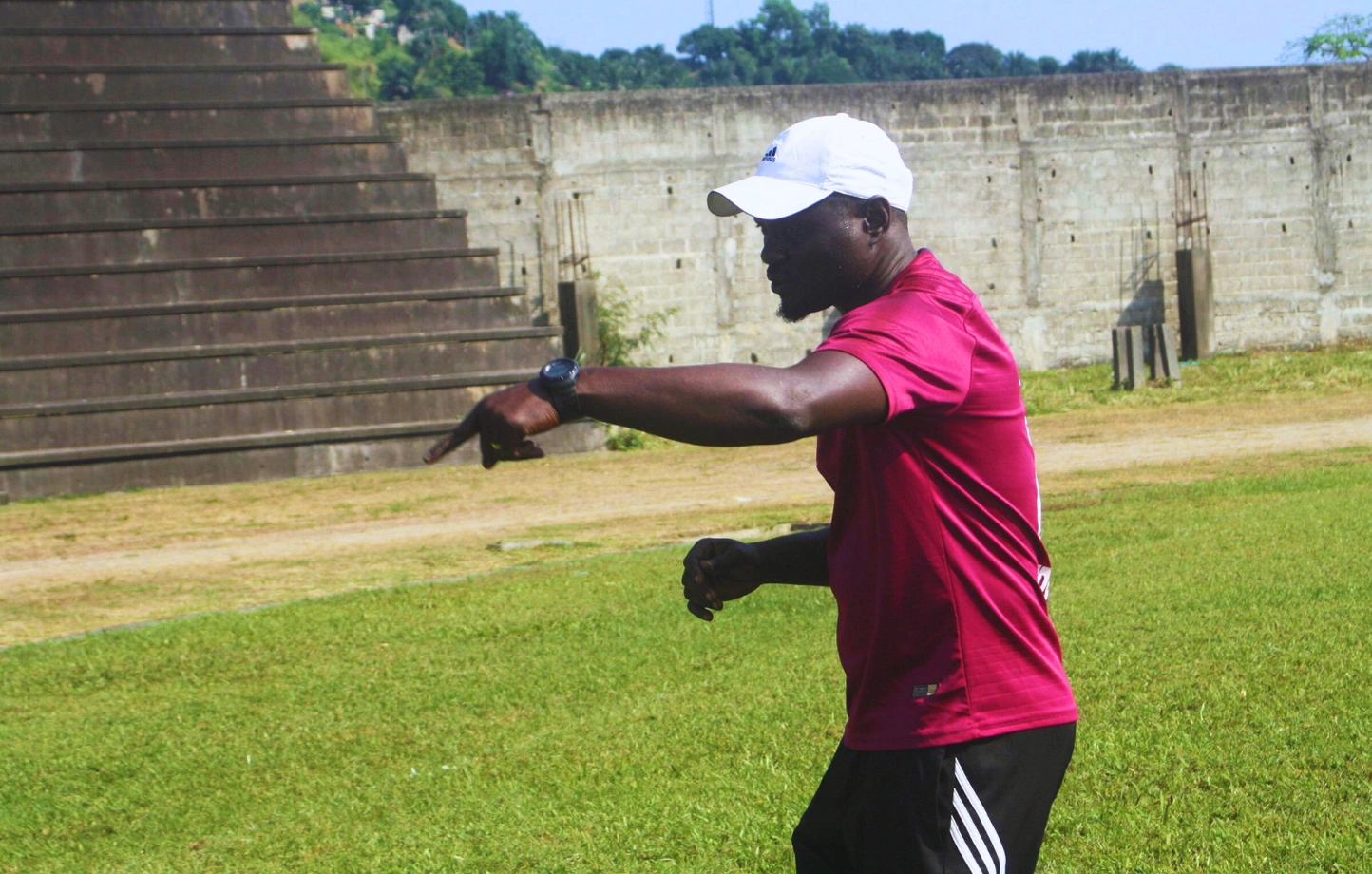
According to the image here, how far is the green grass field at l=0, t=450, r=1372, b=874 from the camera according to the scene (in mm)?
4723

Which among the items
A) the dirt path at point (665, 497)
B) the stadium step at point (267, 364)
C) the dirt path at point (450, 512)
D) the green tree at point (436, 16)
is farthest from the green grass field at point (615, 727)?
the green tree at point (436, 16)

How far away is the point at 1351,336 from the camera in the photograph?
2694cm

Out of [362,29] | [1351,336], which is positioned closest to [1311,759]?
[1351,336]

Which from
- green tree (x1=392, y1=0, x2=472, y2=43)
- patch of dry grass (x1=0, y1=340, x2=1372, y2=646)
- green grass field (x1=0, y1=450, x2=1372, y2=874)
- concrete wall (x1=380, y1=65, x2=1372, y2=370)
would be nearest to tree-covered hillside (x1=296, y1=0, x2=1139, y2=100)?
green tree (x1=392, y1=0, x2=472, y2=43)

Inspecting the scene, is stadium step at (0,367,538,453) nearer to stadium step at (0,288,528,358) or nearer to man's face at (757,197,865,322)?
stadium step at (0,288,528,358)

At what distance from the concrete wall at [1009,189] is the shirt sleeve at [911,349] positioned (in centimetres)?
2157

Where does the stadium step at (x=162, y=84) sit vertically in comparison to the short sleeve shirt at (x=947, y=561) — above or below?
above

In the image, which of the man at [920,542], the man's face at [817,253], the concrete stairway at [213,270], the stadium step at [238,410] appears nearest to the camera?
the man at [920,542]

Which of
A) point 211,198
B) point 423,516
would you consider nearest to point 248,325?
point 211,198

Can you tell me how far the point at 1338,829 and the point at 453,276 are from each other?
642 inches

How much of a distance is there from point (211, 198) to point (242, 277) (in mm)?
1294

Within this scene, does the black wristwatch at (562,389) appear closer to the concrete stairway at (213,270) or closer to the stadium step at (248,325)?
the concrete stairway at (213,270)

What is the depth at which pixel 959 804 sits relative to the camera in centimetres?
249

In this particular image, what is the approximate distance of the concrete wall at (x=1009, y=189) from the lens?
79.1ft
